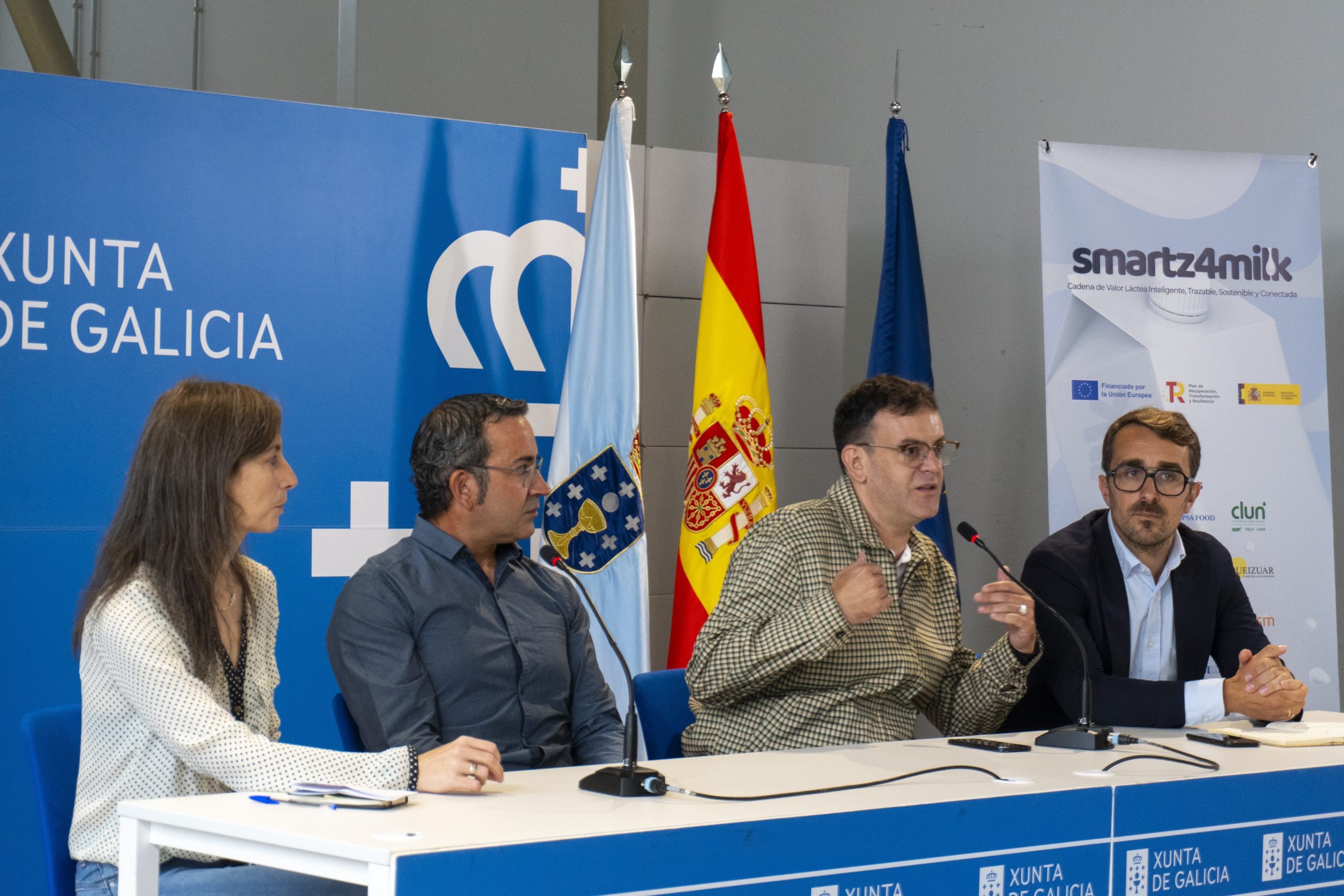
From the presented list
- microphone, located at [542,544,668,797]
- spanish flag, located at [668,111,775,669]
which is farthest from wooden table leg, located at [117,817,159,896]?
spanish flag, located at [668,111,775,669]

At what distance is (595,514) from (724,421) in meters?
0.51

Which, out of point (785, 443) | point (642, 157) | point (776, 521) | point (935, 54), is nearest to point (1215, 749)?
point (776, 521)

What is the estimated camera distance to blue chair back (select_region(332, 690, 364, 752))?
234cm

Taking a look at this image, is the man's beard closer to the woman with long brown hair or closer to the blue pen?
the woman with long brown hair

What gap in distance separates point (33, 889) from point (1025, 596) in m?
2.37

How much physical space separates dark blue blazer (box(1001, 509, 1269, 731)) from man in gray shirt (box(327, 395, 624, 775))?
2.94 feet

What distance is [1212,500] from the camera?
12.9 ft

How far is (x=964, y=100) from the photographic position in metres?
4.94

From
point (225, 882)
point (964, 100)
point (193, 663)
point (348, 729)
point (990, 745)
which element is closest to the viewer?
point (225, 882)

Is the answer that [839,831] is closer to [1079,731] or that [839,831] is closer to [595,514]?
[1079,731]

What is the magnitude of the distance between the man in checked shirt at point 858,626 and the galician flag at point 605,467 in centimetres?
104

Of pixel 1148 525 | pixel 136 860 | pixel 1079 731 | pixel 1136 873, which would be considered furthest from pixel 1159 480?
pixel 136 860

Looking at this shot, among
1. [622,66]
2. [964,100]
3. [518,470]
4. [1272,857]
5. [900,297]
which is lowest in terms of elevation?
[1272,857]

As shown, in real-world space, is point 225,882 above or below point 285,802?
below
